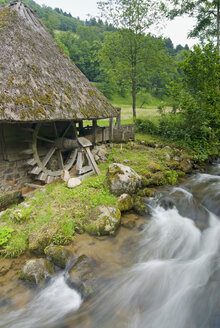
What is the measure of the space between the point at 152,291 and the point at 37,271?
217 centimetres

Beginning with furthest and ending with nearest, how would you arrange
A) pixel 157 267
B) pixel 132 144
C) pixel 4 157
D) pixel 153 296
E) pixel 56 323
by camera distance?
pixel 132 144 → pixel 4 157 → pixel 157 267 → pixel 153 296 → pixel 56 323

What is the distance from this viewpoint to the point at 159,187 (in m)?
7.89

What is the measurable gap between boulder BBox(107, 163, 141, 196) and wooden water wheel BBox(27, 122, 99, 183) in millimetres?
1295

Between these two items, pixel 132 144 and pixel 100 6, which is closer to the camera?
pixel 132 144

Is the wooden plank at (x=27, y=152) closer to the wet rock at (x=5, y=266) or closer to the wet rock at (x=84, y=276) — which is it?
the wet rock at (x=5, y=266)

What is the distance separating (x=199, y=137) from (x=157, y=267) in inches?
367

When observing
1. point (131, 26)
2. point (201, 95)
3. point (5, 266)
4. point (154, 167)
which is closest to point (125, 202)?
point (154, 167)

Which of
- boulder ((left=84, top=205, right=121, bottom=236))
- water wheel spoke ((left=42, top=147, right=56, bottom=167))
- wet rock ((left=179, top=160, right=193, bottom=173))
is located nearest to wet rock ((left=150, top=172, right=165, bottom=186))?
wet rock ((left=179, top=160, right=193, bottom=173))

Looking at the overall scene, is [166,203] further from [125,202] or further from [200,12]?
[200,12]

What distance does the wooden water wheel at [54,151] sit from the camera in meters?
7.42

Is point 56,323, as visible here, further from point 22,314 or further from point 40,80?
point 40,80

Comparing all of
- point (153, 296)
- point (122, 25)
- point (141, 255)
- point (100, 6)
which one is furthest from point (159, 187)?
point (100, 6)

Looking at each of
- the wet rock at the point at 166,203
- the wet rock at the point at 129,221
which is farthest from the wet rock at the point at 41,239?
the wet rock at the point at 166,203

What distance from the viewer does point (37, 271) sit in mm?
3906
